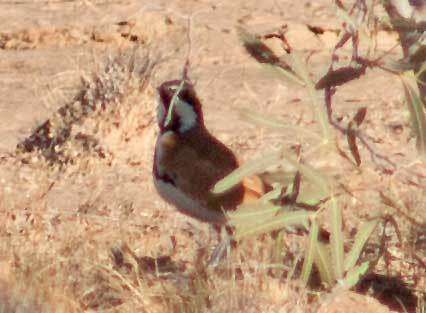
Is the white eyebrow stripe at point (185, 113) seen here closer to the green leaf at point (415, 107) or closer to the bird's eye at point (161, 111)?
the bird's eye at point (161, 111)

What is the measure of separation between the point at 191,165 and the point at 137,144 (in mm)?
1242

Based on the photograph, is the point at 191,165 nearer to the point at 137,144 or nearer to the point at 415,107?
the point at 137,144

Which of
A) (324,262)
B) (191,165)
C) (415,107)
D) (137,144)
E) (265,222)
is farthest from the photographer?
(137,144)

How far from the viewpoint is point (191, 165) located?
7.11 meters

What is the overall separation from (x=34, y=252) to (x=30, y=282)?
0.46 meters

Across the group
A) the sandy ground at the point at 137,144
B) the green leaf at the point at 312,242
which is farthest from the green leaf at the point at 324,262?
the green leaf at the point at 312,242

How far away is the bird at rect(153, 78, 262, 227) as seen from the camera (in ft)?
22.6

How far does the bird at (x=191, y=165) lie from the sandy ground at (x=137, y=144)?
159 millimetres

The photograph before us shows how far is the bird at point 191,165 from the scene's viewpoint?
6895 mm

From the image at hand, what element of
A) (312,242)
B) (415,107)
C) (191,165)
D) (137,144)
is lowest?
(137,144)

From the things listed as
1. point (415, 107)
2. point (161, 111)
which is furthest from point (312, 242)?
point (161, 111)

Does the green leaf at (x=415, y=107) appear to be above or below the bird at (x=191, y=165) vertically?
above

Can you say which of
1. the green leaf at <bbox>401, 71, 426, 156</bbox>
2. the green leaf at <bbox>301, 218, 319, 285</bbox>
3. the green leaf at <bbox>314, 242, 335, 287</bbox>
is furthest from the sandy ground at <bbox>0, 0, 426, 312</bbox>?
the green leaf at <bbox>401, 71, 426, 156</bbox>

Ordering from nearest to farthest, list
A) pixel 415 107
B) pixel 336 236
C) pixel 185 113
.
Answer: pixel 415 107 → pixel 336 236 → pixel 185 113
